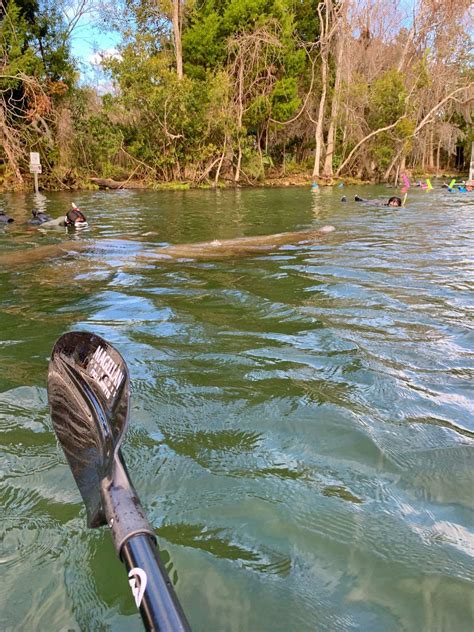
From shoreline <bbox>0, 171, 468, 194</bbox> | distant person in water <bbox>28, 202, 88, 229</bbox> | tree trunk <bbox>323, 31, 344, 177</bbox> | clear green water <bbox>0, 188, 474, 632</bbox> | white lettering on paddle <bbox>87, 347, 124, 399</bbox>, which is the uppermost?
tree trunk <bbox>323, 31, 344, 177</bbox>

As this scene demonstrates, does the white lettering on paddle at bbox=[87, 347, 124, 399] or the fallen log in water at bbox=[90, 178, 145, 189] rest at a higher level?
the fallen log in water at bbox=[90, 178, 145, 189]

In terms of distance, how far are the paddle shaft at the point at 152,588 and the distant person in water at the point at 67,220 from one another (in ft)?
31.1

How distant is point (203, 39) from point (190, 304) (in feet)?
80.7

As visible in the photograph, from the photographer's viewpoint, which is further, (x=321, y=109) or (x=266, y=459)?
(x=321, y=109)

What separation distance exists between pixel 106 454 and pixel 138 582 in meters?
0.52

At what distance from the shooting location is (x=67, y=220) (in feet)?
32.8

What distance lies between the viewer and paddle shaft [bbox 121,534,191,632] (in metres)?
1.02

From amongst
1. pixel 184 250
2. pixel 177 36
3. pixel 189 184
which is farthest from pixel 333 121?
pixel 184 250

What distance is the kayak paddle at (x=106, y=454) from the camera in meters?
1.09

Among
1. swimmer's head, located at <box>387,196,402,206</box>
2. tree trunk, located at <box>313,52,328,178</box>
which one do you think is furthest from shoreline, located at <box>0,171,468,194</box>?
swimmer's head, located at <box>387,196,402,206</box>

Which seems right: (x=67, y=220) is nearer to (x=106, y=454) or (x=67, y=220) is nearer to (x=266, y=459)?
(x=266, y=459)

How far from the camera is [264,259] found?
23.6ft

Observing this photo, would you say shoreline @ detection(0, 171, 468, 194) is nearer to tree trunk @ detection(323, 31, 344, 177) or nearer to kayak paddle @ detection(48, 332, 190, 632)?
tree trunk @ detection(323, 31, 344, 177)

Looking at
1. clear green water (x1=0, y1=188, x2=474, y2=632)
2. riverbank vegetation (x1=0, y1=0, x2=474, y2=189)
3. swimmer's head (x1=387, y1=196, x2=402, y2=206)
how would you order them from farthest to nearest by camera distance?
riverbank vegetation (x1=0, y1=0, x2=474, y2=189), swimmer's head (x1=387, y1=196, x2=402, y2=206), clear green water (x1=0, y1=188, x2=474, y2=632)
